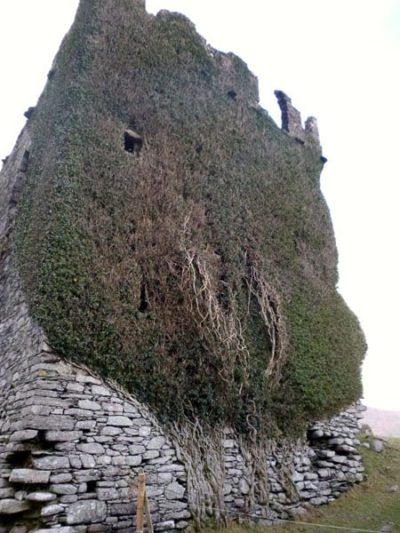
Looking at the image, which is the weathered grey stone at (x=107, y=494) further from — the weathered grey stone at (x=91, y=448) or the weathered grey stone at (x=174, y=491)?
the weathered grey stone at (x=174, y=491)

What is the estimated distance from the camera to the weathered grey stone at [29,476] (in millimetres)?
5543

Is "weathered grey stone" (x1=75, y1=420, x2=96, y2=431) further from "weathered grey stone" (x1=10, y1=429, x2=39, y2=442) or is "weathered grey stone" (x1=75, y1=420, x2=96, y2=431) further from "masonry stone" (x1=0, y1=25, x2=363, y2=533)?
"weathered grey stone" (x1=10, y1=429, x2=39, y2=442)

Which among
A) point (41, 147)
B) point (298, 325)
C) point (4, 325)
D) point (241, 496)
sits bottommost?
point (241, 496)

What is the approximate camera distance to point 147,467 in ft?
21.4

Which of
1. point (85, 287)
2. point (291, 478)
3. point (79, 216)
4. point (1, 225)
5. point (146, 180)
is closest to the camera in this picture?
point (85, 287)

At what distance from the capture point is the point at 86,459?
235 inches

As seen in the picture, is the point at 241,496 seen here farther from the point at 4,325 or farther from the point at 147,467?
the point at 4,325

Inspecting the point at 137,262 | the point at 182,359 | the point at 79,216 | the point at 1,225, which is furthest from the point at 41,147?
the point at 182,359

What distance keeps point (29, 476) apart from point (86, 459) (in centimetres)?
74

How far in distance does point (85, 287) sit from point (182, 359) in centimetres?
204

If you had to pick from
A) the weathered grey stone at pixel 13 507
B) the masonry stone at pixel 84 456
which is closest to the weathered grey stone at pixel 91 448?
the masonry stone at pixel 84 456

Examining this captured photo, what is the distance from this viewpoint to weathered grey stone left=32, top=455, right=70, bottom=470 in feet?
18.5

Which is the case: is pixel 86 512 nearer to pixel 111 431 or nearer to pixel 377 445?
pixel 111 431

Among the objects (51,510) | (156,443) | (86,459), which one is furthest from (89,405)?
(51,510)
